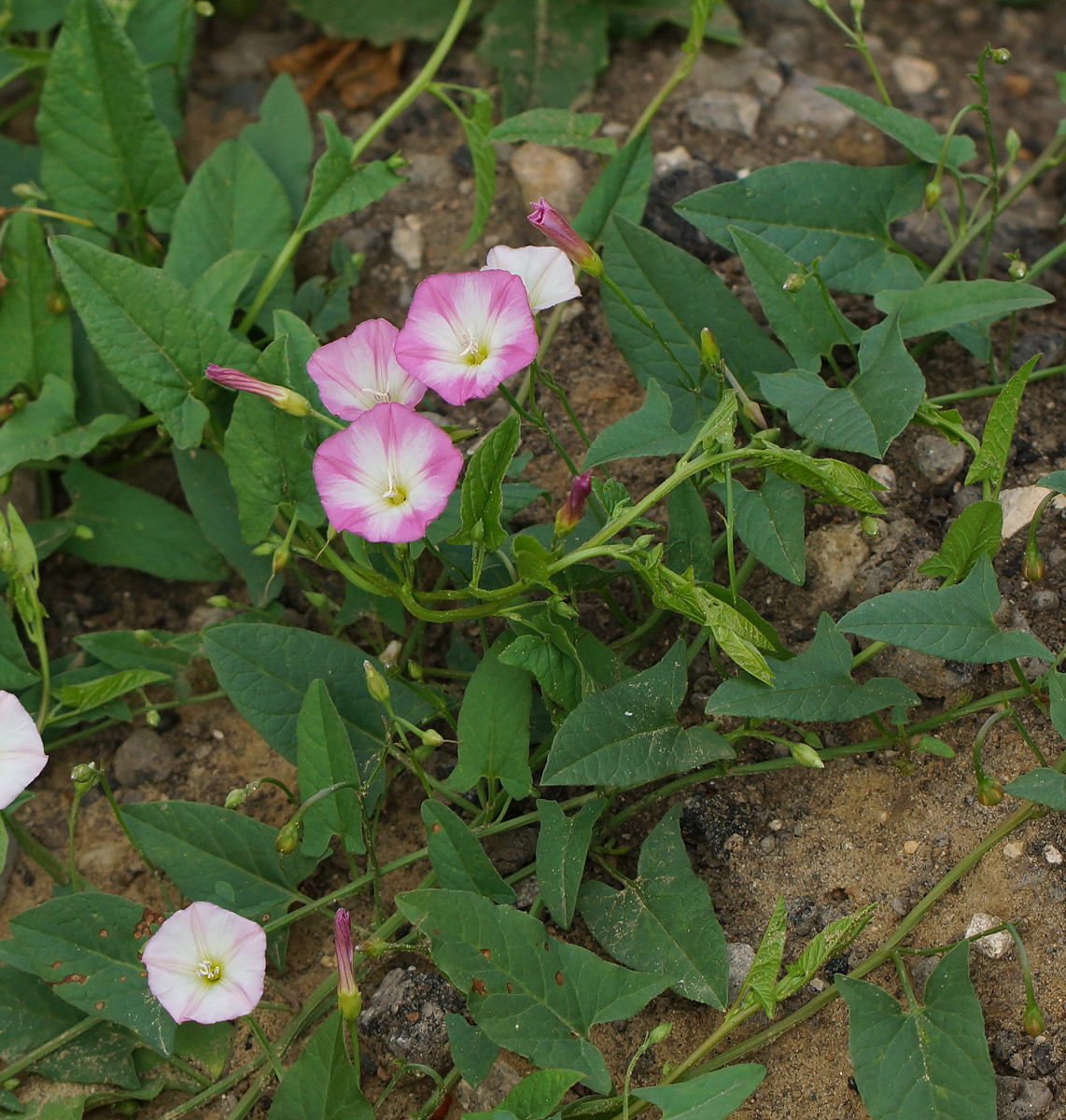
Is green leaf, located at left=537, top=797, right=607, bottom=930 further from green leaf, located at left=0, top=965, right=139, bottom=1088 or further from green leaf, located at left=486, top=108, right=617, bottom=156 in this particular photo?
green leaf, located at left=486, top=108, right=617, bottom=156

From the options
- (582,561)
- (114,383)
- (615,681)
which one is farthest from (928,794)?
(114,383)

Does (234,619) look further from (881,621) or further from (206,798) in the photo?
(881,621)

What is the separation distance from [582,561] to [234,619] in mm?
715

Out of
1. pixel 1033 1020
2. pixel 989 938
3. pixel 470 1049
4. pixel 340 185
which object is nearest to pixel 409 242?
pixel 340 185

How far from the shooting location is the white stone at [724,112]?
245cm

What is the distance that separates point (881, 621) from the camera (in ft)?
5.00

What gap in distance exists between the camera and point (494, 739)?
168 centimetres

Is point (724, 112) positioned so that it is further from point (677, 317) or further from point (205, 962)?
point (205, 962)

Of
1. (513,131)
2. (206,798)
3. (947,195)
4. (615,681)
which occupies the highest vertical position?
(513,131)

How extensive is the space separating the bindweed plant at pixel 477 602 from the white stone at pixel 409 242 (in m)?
0.16

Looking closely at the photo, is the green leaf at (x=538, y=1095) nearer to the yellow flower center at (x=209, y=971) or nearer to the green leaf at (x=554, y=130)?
the yellow flower center at (x=209, y=971)

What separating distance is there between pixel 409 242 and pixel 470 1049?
1.63 m

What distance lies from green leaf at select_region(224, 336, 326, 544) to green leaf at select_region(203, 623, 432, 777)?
0.58 feet

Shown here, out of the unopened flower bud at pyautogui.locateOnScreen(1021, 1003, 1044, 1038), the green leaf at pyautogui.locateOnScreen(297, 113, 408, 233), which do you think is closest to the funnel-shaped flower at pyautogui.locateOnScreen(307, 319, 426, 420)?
the green leaf at pyautogui.locateOnScreen(297, 113, 408, 233)
